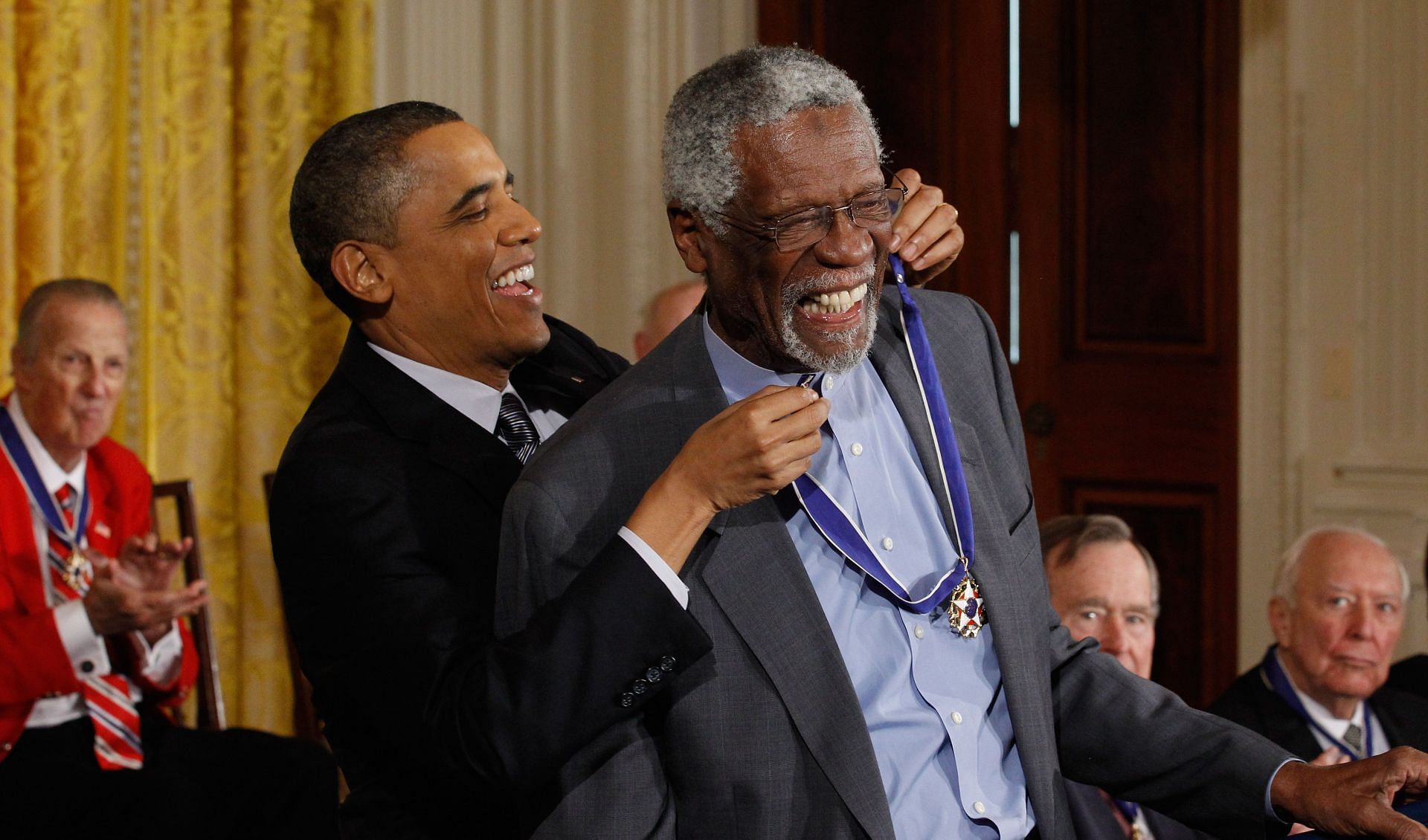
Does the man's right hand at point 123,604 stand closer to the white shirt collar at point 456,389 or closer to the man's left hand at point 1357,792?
the white shirt collar at point 456,389

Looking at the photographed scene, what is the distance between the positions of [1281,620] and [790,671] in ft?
7.50

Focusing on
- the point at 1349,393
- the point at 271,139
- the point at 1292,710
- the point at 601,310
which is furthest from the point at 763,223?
the point at 1349,393

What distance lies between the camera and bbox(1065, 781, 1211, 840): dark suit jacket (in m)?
2.50

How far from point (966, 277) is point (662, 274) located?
3.38 ft

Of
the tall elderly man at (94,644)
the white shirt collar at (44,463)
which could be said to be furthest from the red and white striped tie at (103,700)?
the white shirt collar at (44,463)

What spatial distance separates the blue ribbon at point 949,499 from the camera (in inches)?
65.8

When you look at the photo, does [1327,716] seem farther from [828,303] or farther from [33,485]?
[33,485]

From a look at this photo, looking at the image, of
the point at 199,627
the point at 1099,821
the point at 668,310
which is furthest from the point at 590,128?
the point at 1099,821

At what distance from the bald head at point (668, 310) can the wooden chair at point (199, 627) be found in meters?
1.32

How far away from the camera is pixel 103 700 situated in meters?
3.53

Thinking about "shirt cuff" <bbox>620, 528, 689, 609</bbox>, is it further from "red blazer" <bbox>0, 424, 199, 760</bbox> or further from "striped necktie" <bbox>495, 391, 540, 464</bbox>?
"red blazer" <bbox>0, 424, 199, 760</bbox>

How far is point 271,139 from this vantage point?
14.5 ft

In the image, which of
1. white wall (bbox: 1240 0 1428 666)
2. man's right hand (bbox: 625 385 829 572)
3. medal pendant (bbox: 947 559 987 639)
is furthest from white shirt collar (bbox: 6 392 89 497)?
white wall (bbox: 1240 0 1428 666)

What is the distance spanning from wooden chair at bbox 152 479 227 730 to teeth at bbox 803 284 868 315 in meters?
2.72
